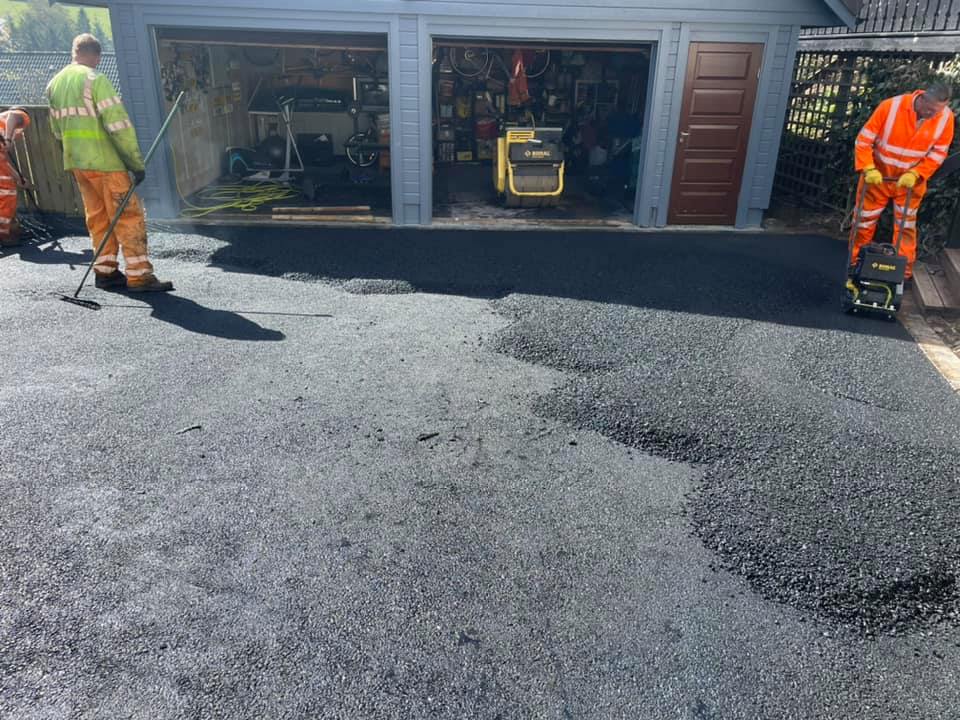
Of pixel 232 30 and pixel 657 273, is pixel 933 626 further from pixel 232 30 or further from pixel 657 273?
pixel 232 30

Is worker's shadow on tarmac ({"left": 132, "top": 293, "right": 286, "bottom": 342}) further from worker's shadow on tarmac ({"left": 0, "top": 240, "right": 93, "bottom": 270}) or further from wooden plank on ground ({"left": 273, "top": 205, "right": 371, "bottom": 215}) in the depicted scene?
wooden plank on ground ({"left": 273, "top": 205, "right": 371, "bottom": 215})

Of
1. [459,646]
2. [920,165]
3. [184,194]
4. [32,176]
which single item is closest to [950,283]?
[920,165]

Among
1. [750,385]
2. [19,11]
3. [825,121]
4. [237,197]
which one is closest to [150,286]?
[237,197]

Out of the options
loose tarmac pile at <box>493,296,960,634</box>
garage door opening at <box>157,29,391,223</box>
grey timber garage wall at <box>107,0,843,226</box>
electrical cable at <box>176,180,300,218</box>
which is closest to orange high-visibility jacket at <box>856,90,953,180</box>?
loose tarmac pile at <box>493,296,960,634</box>

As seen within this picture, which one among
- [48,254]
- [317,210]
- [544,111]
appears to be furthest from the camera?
[544,111]

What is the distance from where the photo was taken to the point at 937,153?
6.57m

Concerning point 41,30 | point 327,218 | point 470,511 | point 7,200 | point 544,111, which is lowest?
point 470,511

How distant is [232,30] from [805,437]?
29.1ft

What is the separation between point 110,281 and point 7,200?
2301 mm

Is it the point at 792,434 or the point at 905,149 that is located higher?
the point at 905,149

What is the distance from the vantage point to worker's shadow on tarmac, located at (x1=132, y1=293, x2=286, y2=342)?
5.78m

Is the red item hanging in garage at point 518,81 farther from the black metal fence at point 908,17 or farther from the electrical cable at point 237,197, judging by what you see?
the black metal fence at point 908,17

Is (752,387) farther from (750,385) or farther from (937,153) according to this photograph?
(937,153)

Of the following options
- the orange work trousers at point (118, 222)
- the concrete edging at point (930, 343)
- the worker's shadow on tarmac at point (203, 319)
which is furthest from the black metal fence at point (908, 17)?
the orange work trousers at point (118, 222)
